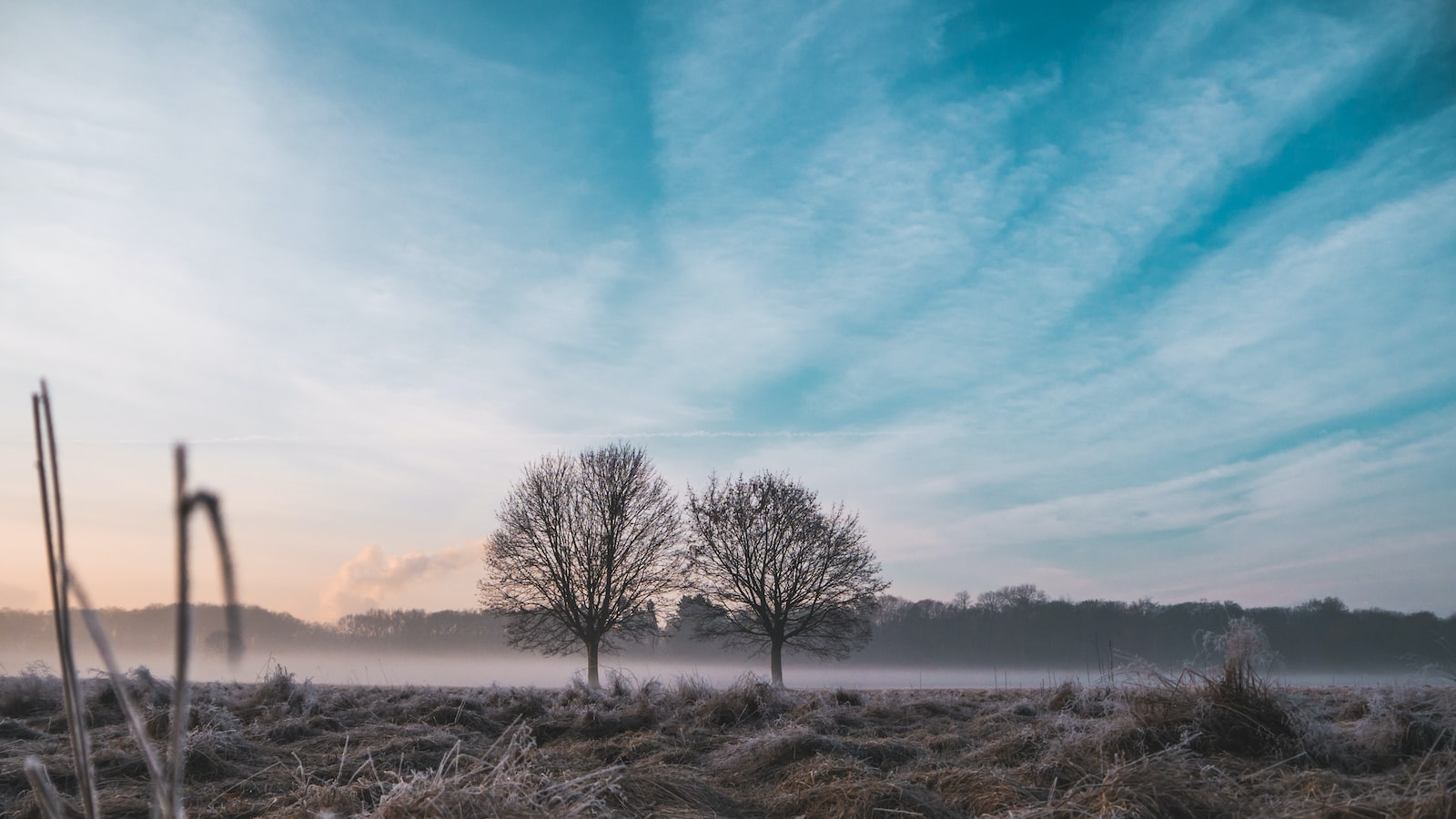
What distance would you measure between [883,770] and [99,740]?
7505 millimetres

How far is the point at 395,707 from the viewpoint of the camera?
10102mm

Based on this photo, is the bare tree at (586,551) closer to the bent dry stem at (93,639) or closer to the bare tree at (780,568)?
the bare tree at (780,568)

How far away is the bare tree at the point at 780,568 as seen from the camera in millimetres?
29906

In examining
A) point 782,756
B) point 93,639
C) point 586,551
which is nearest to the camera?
point 93,639

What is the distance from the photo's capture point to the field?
4.37 metres

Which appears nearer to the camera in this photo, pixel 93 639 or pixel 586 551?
pixel 93 639

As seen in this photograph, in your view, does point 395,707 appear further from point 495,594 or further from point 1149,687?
point 495,594

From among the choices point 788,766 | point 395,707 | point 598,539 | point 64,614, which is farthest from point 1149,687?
point 598,539

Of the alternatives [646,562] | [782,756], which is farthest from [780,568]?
[782,756]

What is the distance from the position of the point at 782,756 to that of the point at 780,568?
77.4 ft

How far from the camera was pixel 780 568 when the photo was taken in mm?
29938

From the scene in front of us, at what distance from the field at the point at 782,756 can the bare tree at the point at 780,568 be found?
19626mm

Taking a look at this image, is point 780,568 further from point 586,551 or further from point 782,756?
point 782,756

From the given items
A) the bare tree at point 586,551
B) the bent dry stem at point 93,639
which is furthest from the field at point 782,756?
the bare tree at point 586,551
